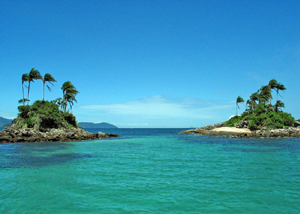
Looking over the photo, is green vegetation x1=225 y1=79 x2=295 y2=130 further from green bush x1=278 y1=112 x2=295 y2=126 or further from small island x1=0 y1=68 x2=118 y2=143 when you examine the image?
small island x1=0 y1=68 x2=118 y2=143

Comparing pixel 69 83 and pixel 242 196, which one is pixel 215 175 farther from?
pixel 69 83

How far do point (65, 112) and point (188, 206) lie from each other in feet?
174

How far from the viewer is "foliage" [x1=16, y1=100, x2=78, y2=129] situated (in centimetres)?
4616

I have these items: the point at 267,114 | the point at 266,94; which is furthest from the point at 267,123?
the point at 266,94

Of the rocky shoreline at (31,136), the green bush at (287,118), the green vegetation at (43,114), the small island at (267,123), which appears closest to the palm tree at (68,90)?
the green vegetation at (43,114)

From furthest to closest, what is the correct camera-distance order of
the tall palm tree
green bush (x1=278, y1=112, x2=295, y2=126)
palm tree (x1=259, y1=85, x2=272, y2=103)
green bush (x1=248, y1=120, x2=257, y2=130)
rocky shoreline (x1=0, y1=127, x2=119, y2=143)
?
1. palm tree (x1=259, y1=85, x2=272, y2=103)
2. green bush (x1=248, y1=120, x2=257, y2=130)
3. green bush (x1=278, y1=112, x2=295, y2=126)
4. the tall palm tree
5. rocky shoreline (x1=0, y1=127, x2=119, y2=143)

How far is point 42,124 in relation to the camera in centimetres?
4847

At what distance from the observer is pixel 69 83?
61.2 m

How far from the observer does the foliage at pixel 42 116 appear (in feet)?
151

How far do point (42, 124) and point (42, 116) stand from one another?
2.46 metres

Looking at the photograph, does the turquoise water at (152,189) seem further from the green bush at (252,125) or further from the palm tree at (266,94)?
the palm tree at (266,94)

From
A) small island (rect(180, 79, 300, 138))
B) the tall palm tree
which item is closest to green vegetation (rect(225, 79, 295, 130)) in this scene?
small island (rect(180, 79, 300, 138))

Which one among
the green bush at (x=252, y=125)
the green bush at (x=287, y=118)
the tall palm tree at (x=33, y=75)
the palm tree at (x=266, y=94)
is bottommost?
the green bush at (x=252, y=125)

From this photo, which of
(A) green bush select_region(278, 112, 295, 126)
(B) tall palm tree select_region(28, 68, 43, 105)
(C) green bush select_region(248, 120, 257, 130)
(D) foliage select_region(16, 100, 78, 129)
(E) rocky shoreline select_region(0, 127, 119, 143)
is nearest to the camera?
(E) rocky shoreline select_region(0, 127, 119, 143)
